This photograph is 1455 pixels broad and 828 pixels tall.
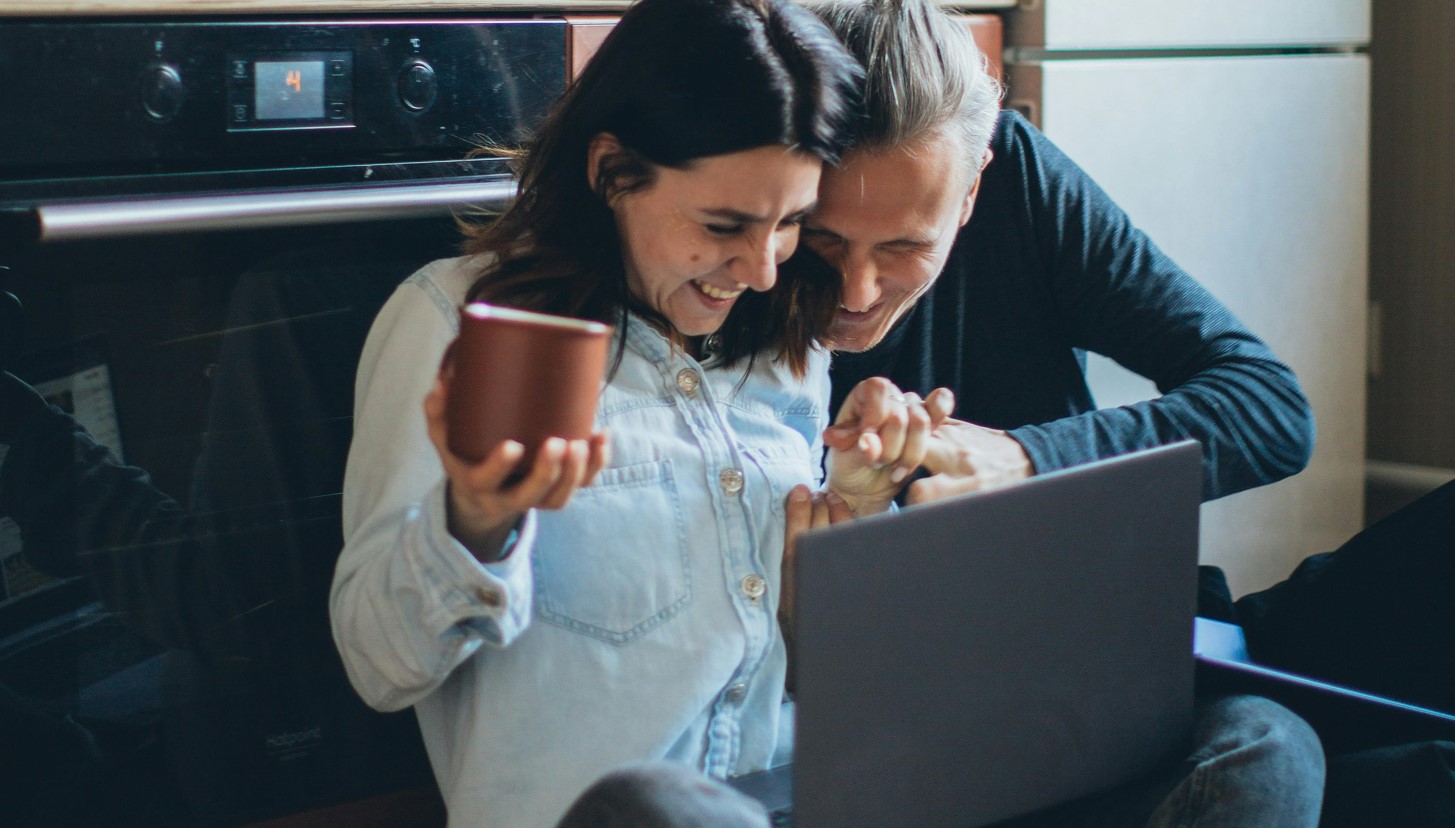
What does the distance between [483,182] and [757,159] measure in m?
0.33

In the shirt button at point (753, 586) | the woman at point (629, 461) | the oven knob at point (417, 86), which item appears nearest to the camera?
the woman at point (629, 461)

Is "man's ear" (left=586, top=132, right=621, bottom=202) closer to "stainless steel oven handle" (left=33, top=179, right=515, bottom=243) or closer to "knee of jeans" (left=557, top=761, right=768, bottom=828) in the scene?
"stainless steel oven handle" (left=33, top=179, right=515, bottom=243)

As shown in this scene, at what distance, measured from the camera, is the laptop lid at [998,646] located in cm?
79

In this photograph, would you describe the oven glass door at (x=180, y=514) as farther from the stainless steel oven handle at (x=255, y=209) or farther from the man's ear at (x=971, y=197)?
the man's ear at (x=971, y=197)

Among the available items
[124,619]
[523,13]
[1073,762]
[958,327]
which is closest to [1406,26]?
[958,327]

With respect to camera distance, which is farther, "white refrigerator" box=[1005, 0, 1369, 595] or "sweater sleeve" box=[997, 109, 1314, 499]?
"white refrigerator" box=[1005, 0, 1369, 595]

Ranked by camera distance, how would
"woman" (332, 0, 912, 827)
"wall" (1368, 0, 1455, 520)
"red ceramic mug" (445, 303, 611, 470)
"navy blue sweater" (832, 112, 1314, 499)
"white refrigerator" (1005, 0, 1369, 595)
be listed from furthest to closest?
"wall" (1368, 0, 1455, 520), "white refrigerator" (1005, 0, 1369, 595), "navy blue sweater" (832, 112, 1314, 499), "woman" (332, 0, 912, 827), "red ceramic mug" (445, 303, 611, 470)

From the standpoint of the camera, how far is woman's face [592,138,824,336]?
1004 mm

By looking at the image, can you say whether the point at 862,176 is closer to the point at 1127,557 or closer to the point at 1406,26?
the point at 1127,557

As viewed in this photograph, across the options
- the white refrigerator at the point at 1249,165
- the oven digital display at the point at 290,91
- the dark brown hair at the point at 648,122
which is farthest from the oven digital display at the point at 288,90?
the white refrigerator at the point at 1249,165

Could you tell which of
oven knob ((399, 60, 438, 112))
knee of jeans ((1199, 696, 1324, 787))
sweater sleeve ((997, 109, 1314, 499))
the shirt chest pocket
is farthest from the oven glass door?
knee of jeans ((1199, 696, 1324, 787))

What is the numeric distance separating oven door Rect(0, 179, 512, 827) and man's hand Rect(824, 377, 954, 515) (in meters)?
0.37

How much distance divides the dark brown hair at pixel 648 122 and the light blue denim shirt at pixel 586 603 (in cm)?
6

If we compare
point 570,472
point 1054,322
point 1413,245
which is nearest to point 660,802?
point 570,472
